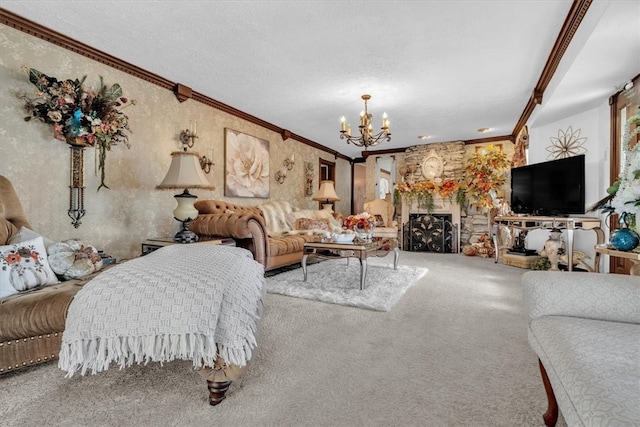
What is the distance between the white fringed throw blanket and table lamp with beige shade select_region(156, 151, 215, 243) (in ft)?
6.23

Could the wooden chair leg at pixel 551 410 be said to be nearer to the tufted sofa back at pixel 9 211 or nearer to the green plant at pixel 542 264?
the tufted sofa back at pixel 9 211

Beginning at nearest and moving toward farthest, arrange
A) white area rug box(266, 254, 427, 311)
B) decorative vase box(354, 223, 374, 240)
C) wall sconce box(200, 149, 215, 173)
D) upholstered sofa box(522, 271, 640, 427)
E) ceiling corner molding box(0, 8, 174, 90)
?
upholstered sofa box(522, 271, 640, 427), ceiling corner molding box(0, 8, 174, 90), white area rug box(266, 254, 427, 311), decorative vase box(354, 223, 374, 240), wall sconce box(200, 149, 215, 173)

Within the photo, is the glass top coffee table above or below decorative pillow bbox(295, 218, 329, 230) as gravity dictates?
below

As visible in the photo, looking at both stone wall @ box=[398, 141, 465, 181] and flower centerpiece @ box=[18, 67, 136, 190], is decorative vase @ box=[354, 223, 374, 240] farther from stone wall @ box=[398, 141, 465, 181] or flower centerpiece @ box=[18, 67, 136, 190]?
stone wall @ box=[398, 141, 465, 181]

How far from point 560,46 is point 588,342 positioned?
2982 mm

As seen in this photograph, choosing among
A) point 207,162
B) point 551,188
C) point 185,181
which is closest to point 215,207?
point 207,162

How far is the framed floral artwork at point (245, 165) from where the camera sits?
181 inches

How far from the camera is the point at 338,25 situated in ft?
8.38

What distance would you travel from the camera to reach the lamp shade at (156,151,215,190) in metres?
3.11

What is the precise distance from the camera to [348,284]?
134 inches

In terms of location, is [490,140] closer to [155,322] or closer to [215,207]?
[215,207]

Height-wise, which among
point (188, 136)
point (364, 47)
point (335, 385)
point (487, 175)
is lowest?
point (335, 385)

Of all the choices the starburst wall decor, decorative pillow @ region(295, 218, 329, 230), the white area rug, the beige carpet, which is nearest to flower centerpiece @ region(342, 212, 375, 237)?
the white area rug

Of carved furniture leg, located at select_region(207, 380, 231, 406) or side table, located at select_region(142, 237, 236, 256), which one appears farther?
side table, located at select_region(142, 237, 236, 256)
